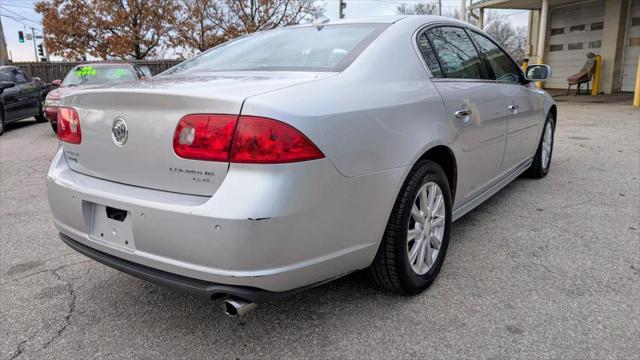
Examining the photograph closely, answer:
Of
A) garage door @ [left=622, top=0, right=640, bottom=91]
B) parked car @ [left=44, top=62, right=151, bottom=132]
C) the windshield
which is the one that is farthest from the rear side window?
garage door @ [left=622, top=0, right=640, bottom=91]

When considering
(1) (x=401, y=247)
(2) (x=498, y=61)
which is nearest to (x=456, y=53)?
(2) (x=498, y=61)

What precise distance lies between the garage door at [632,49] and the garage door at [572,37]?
91 centimetres

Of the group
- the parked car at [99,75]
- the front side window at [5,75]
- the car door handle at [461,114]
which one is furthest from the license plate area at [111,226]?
the front side window at [5,75]

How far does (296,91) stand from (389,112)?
1.67 feet

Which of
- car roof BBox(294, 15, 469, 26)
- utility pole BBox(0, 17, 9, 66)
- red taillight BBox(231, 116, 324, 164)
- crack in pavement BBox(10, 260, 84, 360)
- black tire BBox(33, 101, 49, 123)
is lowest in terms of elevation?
crack in pavement BBox(10, 260, 84, 360)

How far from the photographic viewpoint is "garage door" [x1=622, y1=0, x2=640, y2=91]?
14414 millimetres

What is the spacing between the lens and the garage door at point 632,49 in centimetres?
1441

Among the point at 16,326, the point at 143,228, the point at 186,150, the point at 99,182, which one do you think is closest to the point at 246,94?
the point at 186,150

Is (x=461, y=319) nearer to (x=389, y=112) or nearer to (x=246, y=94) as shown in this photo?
(x=389, y=112)

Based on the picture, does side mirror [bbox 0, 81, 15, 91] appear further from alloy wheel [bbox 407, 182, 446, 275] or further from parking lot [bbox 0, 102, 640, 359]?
alloy wheel [bbox 407, 182, 446, 275]

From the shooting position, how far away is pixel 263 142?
1.81 metres

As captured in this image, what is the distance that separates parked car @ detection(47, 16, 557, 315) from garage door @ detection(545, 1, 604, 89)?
1555 centimetres

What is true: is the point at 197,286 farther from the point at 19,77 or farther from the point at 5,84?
the point at 19,77

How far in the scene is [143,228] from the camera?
1.99 meters
